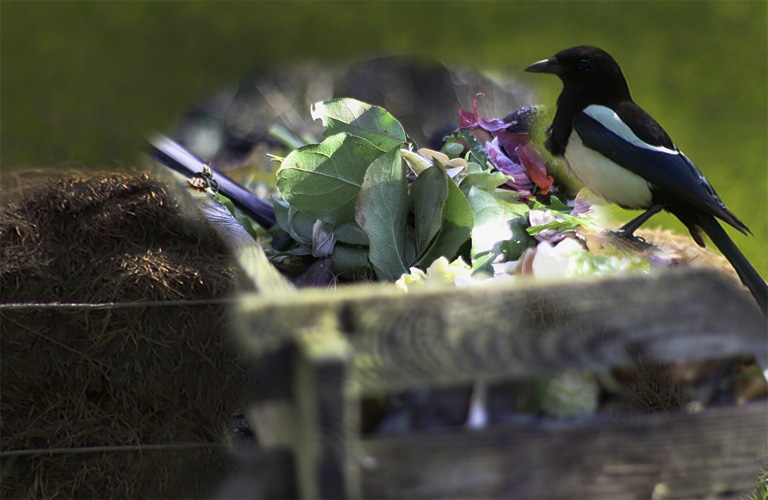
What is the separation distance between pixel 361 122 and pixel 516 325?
64 centimetres

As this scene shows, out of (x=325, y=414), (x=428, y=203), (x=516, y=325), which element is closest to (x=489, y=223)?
(x=428, y=203)

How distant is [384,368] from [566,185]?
0.90m

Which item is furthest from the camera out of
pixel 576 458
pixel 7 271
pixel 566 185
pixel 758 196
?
pixel 758 196

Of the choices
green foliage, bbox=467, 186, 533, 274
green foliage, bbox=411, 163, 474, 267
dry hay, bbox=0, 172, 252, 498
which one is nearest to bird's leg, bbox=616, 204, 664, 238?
green foliage, bbox=467, 186, 533, 274

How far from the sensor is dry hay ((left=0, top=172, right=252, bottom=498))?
1.23 m

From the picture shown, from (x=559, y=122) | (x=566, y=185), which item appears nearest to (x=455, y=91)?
(x=566, y=185)

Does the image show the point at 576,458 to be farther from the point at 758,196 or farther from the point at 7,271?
the point at 758,196

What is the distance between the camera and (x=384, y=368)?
0.82 m

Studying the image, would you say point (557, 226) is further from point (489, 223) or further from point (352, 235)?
point (352, 235)

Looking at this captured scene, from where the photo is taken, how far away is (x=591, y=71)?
51.2 inches

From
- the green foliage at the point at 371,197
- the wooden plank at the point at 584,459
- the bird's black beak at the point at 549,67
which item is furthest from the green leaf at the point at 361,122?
the wooden plank at the point at 584,459

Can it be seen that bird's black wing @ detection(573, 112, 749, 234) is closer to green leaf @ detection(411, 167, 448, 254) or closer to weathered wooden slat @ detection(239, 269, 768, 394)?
green leaf @ detection(411, 167, 448, 254)

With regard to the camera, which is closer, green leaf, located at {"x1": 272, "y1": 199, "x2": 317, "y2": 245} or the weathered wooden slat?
the weathered wooden slat

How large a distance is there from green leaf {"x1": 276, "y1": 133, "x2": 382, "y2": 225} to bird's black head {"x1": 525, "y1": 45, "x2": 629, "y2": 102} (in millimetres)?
324
